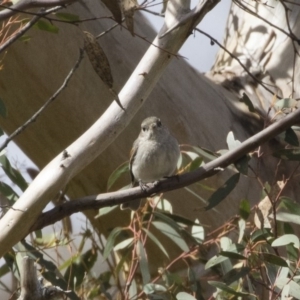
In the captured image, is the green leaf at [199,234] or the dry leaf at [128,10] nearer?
the dry leaf at [128,10]

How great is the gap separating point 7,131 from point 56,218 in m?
1.09

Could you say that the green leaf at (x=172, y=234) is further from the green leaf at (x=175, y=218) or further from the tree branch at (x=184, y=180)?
the tree branch at (x=184, y=180)

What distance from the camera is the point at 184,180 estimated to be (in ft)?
5.15

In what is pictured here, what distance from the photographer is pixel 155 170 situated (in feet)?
8.12

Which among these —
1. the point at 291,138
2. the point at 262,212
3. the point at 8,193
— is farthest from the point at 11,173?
the point at 291,138

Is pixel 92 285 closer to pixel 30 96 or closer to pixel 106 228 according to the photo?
pixel 106 228

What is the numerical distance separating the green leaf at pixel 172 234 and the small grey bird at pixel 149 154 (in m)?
0.10

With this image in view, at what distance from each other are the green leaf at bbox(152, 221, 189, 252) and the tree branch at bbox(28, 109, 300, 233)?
0.71 metres

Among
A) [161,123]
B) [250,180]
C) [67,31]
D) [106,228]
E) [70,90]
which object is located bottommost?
[250,180]

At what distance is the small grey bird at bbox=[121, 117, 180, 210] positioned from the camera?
243cm

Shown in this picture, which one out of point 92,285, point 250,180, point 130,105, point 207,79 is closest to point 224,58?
point 207,79

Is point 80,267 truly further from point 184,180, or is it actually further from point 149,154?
point 184,180

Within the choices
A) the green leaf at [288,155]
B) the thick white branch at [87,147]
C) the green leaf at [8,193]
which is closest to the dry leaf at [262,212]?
the green leaf at [288,155]

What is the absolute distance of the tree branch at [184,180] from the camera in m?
1.53
